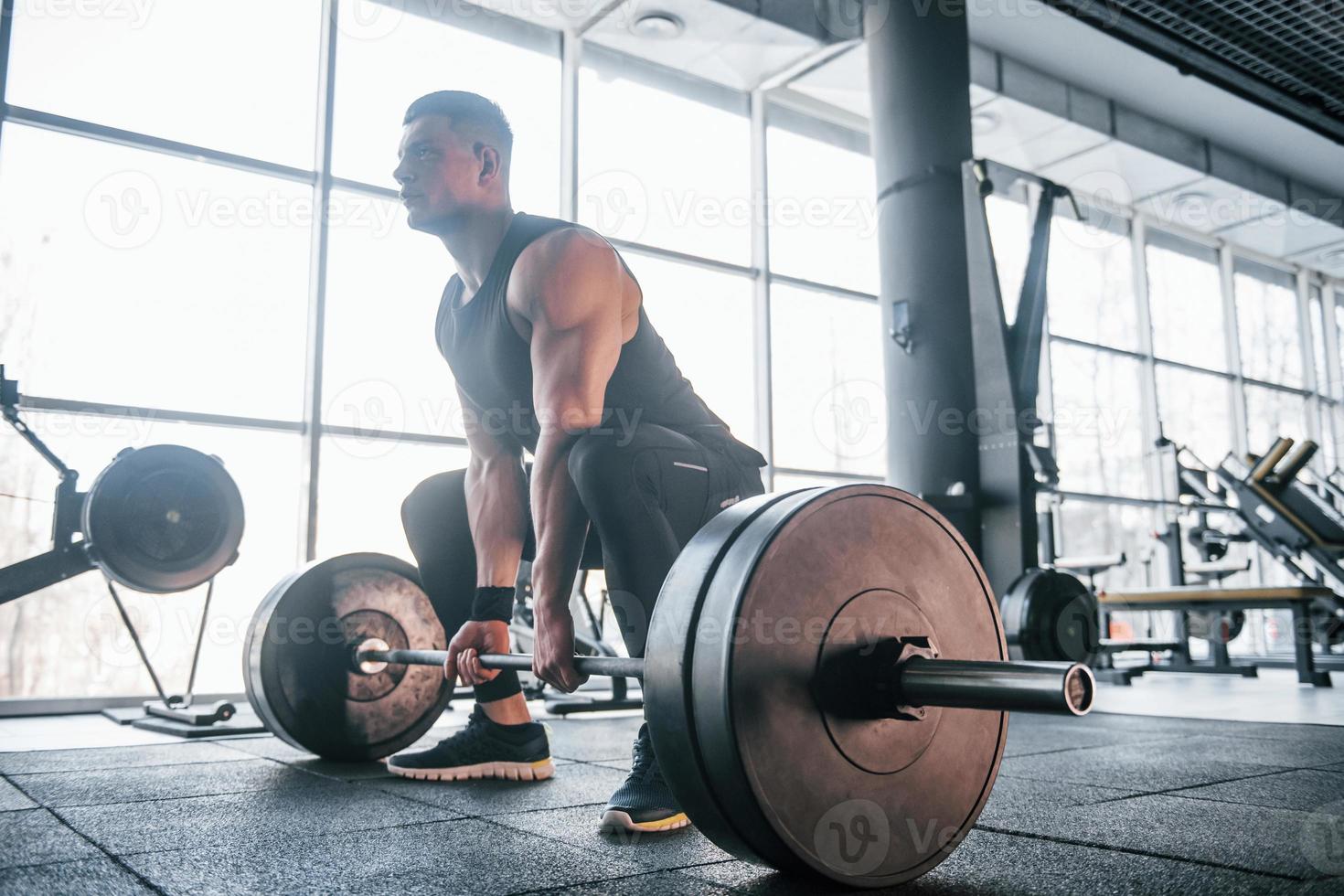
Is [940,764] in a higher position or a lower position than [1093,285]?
lower

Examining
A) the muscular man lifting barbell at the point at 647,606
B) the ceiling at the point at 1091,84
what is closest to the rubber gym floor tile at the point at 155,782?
the muscular man lifting barbell at the point at 647,606

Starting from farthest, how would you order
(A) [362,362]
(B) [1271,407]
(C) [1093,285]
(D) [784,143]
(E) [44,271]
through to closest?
1. (B) [1271,407]
2. (C) [1093,285]
3. (D) [784,143]
4. (A) [362,362]
5. (E) [44,271]

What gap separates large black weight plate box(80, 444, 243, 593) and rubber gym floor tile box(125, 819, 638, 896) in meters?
1.75

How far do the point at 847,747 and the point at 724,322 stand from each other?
14.5ft

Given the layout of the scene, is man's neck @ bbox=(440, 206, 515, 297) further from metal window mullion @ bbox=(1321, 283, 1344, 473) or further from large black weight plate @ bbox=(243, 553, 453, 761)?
metal window mullion @ bbox=(1321, 283, 1344, 473)

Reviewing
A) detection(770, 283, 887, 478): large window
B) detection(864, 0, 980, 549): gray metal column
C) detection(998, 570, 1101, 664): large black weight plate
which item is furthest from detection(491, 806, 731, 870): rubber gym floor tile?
detection(770, 283, 887, 478): large window

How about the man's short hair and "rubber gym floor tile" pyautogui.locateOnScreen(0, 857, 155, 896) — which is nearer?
"rubber gym floor tile" pyautogui.locateOnScreen(0, 857, 155, 896)

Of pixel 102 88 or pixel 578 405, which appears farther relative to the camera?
pixel 102 88

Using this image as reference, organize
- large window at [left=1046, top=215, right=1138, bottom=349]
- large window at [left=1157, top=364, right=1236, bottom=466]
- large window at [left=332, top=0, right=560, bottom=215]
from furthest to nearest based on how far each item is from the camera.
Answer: large window at [left=1157, top=364, right=1236, bottom=466], large window at [left=1046, top=215, right=1138, bottom=349], large window at [left=332, top=0, right=560, bottom=215]

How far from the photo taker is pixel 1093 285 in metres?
6.99

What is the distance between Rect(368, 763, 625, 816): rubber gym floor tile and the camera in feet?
4.89

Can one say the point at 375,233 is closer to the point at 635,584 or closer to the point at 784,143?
the point at 784,143

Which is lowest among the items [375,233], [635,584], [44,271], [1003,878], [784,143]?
[1003,878]

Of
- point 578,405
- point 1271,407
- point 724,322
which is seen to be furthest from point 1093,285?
point 578,405
